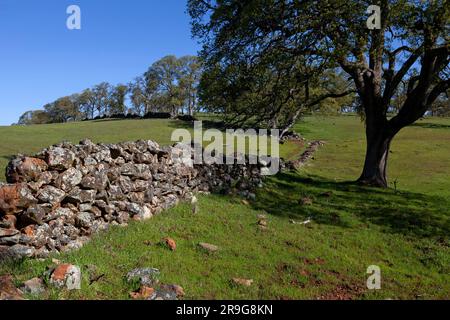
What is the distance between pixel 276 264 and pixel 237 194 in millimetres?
7093

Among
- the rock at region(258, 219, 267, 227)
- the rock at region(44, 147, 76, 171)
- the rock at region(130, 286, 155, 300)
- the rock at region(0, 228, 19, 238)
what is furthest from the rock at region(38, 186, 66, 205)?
the rock at region(258, 219, 267, 227)

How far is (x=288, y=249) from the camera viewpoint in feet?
36.5

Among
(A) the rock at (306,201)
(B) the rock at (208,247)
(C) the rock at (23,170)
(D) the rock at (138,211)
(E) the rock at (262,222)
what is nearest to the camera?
(C) the rock at (23,170)

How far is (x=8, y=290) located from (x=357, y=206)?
14.5 meters

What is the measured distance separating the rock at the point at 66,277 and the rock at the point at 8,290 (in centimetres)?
61

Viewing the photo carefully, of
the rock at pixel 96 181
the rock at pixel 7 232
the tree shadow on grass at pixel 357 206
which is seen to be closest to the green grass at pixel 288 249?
the tree shadow on grass at pixel 357 206

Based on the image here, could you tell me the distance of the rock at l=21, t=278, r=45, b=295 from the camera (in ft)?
21.9

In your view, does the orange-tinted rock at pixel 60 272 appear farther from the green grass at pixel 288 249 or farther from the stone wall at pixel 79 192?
the stone wall at pixel 79 192

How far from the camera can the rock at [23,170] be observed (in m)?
9.09

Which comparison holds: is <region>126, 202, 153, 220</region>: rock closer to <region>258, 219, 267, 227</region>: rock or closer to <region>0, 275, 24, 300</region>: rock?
<region>258, 219, 267, 227</region>: rock

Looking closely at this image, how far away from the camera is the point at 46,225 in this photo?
8961 mm

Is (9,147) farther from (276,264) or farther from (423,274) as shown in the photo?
(423,274)

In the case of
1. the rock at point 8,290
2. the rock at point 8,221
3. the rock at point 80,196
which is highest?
the rock at point 80,196
